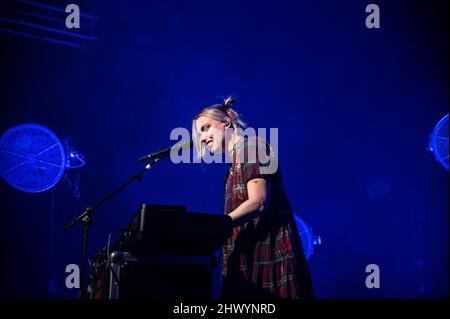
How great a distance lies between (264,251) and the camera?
234 cm

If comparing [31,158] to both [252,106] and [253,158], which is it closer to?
[252,106]

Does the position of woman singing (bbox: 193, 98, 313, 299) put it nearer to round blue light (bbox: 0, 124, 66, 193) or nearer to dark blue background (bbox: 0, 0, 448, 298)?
round blue light (bbox: 0, 124, 66, 193)

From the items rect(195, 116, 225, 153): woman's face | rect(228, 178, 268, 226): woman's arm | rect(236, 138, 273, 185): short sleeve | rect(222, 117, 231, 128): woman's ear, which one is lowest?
rect(228, 178, 268, 226): woman's arm

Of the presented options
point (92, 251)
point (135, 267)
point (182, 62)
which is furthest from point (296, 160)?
point (135, 267)

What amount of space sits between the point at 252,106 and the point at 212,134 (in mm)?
2749

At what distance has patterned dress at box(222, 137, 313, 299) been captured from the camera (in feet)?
7.55

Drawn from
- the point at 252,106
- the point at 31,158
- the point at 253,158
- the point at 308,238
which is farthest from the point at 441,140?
the point at 31,158

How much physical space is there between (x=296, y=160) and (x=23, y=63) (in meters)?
3.03

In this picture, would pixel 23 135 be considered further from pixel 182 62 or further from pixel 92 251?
pixel 182 62

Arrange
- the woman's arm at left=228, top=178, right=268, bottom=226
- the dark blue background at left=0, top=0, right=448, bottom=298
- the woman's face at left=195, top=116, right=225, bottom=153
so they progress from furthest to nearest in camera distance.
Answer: the dark blue background at left=0, top=0, right=448, bottom=298, the woman's face at left=195, top=116, right=225, bottom=153, the woman's arm at left=228, top=178, right=268, bottom=226

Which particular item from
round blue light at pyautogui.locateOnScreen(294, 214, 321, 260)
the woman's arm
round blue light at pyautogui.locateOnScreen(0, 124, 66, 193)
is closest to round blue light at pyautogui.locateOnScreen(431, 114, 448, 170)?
round blue light at pyautogui.locateOnScreen(294, 214, 321, 260)

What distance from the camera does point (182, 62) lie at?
5281mm

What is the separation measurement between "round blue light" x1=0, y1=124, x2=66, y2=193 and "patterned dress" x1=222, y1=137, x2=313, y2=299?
104 inches

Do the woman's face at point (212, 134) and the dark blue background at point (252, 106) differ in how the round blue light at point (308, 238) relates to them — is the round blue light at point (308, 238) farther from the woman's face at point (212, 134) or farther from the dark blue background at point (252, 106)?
the woman's face at point (212, 134)
